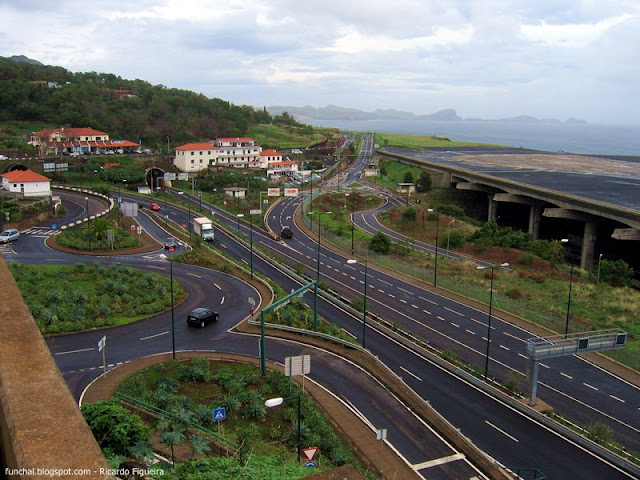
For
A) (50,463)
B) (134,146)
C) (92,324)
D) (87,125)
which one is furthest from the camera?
(87,125)

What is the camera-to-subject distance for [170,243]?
54.3 m

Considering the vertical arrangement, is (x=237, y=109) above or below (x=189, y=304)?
above

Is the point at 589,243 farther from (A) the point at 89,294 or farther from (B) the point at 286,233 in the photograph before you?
(A) the point at 89,294

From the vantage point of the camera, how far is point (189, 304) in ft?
125

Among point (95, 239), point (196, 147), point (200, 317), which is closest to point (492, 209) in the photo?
point (196, 147)

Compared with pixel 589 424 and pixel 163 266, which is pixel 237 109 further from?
pixel 589 424

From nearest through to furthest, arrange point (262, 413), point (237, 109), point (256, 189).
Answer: point (262, 413) < point (256, 189) < point (237, 109)

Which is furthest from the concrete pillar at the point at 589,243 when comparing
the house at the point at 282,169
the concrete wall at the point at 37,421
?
the concrete wall at the point at 37,421

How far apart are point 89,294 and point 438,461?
80.7ft

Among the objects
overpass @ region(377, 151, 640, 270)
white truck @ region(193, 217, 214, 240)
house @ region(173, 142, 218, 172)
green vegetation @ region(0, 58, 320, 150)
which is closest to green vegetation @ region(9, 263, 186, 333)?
white truck @ region(193, 217, 214, 240)

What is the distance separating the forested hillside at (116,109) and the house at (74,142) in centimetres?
1254

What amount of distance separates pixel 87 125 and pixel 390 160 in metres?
64.1

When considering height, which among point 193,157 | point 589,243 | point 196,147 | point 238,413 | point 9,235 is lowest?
point 238,413

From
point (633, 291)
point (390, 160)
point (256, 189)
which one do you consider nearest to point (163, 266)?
point (633, 291)
